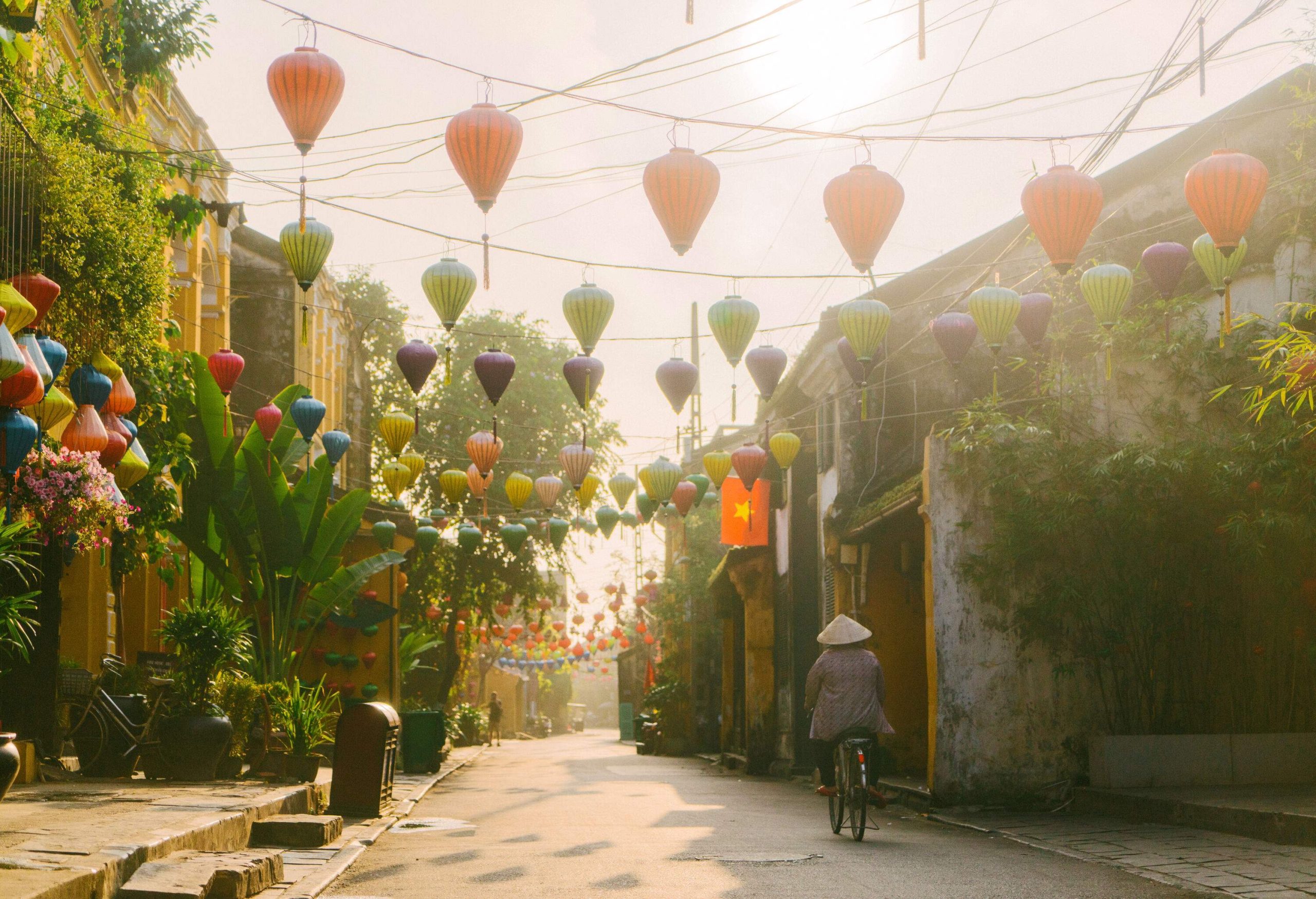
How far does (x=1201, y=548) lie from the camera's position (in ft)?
45.1

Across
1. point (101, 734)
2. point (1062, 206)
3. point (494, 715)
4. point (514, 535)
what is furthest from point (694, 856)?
point (494, 715)

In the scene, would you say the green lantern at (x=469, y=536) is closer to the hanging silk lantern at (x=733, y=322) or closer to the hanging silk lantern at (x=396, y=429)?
the hanging silk lantern at (x=396, y=429)

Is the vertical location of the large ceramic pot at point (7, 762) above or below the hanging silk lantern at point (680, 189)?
below

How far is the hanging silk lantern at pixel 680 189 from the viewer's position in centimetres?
918

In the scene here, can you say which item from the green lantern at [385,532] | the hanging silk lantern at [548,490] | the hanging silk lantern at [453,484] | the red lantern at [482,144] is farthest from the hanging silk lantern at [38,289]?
the green lantern at [385,532]

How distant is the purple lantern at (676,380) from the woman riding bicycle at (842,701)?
282 centimetres

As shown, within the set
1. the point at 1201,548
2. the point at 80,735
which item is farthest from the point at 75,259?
the point at 1201,548

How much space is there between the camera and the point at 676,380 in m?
13.0

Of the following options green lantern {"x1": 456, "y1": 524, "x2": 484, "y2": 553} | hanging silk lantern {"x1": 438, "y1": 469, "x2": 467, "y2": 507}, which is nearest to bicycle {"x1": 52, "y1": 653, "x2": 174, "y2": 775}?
hanging silk lantern {"x1": 438, "y1": 469, "x2": 467, "y2": 507}

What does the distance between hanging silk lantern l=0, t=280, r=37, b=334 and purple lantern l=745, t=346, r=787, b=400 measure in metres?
6.37

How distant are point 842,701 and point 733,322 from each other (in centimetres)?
345

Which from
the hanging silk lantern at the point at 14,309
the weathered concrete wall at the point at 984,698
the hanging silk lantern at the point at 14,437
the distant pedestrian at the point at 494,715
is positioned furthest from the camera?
the distant pedestrian at the point at 494,715

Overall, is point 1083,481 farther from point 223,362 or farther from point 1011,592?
point 223,362

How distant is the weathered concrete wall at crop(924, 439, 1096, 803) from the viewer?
14.2 meters
